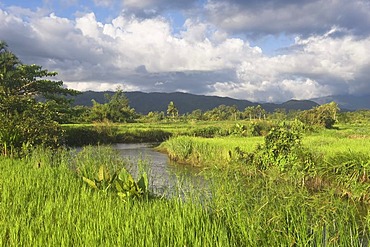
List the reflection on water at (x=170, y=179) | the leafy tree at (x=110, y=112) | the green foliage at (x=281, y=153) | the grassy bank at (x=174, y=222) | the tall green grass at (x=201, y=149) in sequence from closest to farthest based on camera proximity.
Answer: the grassy bank at (x=174, y=222) → the reflection on water at (x=170, y=179) → the green foliage at (x=281, y=153) → the tall green grass at (x=201, y=149) → the leafy tree at (x=110, y=112)

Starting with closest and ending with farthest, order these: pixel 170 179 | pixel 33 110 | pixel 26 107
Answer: pixel 170 179, pixel 33 110, pixel 26 107

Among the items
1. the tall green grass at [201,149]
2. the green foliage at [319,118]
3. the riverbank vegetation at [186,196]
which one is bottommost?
the tall green grass at [201,149]

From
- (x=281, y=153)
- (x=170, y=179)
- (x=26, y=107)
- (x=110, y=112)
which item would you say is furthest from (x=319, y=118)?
(x=170, y=179)

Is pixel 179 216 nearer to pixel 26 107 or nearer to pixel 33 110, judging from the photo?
pixel 33 110

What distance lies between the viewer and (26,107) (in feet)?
56.3

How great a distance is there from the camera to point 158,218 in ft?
13.7

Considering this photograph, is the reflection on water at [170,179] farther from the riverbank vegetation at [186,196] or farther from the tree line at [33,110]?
the tree line at [33,110]

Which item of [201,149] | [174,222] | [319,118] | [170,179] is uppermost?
[319,118]

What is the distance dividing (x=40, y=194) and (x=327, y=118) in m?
45.3

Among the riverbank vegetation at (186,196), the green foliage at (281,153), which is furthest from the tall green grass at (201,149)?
the green foliage at (281,153)

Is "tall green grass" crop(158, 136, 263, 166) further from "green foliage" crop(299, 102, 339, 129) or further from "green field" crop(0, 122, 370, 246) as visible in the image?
"green foliage" crop(299, 102, 339, 129)

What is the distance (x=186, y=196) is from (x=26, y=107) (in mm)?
14516

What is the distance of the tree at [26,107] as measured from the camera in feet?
39.9

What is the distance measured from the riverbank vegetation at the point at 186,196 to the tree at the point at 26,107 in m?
0.07
